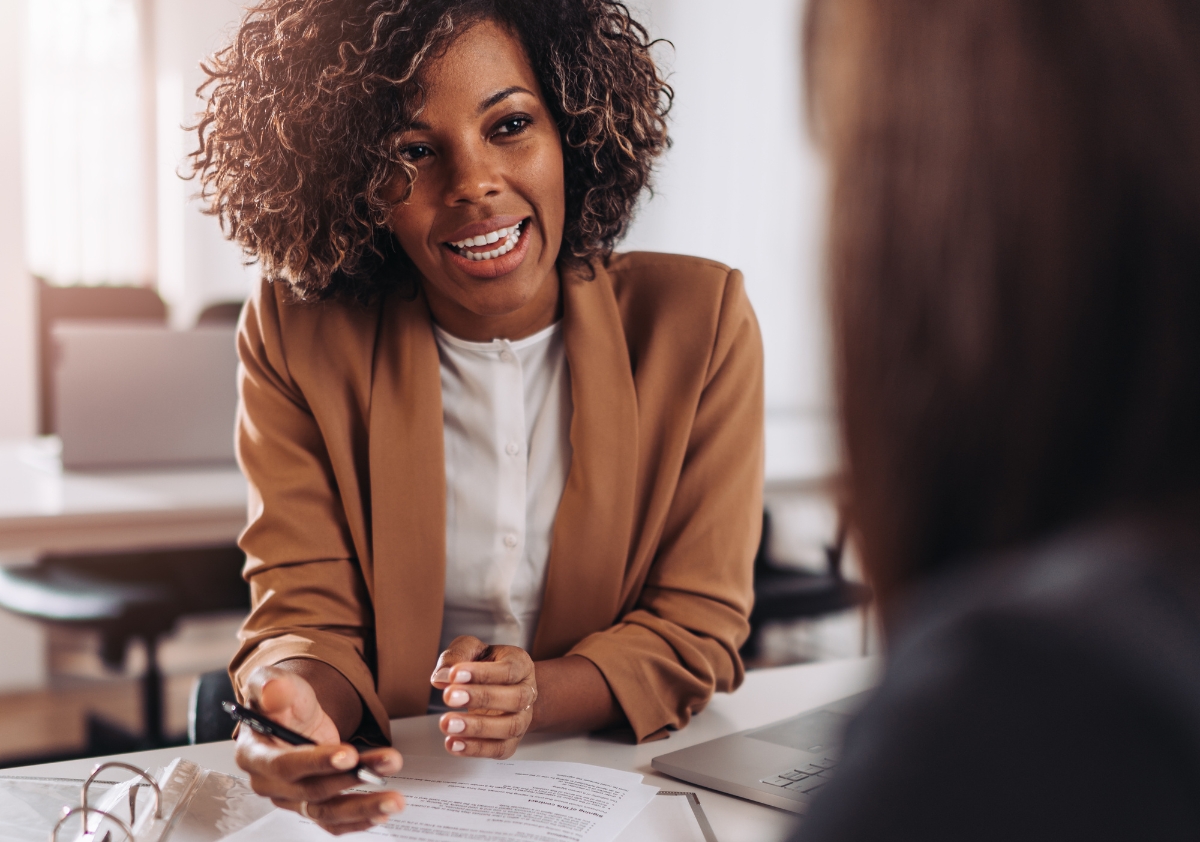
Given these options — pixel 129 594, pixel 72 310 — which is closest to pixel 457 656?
pixel 129 594

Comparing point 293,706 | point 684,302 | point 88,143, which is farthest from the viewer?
point 88,143

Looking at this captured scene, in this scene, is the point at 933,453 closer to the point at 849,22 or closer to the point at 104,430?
the point at 849,22

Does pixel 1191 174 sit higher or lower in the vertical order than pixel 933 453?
higher

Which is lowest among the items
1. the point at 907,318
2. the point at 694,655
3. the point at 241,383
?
the point at 694,655

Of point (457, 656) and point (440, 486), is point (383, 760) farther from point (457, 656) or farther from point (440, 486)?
point (440, 486)

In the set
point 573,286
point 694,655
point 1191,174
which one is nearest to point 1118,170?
point 1191,174

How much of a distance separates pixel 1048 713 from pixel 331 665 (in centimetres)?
86

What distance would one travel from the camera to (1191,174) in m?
0.40

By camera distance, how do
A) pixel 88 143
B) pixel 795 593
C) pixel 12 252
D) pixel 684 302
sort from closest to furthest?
1. pixel 684 302
2. pixel 795 593
3. pixel 12 252
4. pixel 88 143

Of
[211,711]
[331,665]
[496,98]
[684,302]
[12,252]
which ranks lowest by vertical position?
[211,711]

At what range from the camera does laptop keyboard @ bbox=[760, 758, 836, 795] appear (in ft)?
2.92

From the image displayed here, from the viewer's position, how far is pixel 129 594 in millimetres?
2283

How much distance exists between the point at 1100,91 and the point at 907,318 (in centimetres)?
11

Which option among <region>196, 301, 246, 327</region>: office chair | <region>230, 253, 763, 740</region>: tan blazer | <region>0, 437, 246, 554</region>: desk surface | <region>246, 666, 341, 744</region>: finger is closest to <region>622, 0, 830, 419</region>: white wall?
<region>196, 301, 246, 327</region>: office chair
